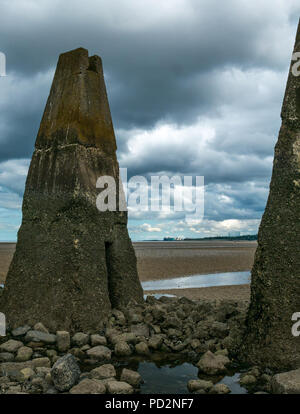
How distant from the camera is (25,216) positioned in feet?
27.3

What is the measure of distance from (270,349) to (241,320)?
164cm

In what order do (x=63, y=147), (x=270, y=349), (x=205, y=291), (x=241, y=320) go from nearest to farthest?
1. (x=270, y=349)
2. (x=241, y=320)
3. (x=63, y=147)
4. (x=205, y=291)

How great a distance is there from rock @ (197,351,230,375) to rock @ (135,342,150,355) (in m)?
1.08

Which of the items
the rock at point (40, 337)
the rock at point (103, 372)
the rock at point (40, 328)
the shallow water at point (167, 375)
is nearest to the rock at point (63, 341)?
Result: the rock at point (40, 337)

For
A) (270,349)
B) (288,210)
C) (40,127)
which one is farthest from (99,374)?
(40,127)

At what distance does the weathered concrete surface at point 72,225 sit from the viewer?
7.41 meters

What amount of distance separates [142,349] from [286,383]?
264cm


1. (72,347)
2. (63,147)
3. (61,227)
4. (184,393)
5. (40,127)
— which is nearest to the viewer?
(184,393)

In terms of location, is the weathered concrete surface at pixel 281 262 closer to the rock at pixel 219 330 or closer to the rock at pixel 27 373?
the rock at pixel 219 330

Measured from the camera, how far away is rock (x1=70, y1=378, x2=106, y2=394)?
4.66m

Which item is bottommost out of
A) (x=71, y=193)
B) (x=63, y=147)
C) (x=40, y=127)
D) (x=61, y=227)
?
(x=61, y=227)

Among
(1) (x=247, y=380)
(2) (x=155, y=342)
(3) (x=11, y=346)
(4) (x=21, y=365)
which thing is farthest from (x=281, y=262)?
(3) (x=11, y=346)

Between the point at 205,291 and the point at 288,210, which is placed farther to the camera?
the point at 205,291
